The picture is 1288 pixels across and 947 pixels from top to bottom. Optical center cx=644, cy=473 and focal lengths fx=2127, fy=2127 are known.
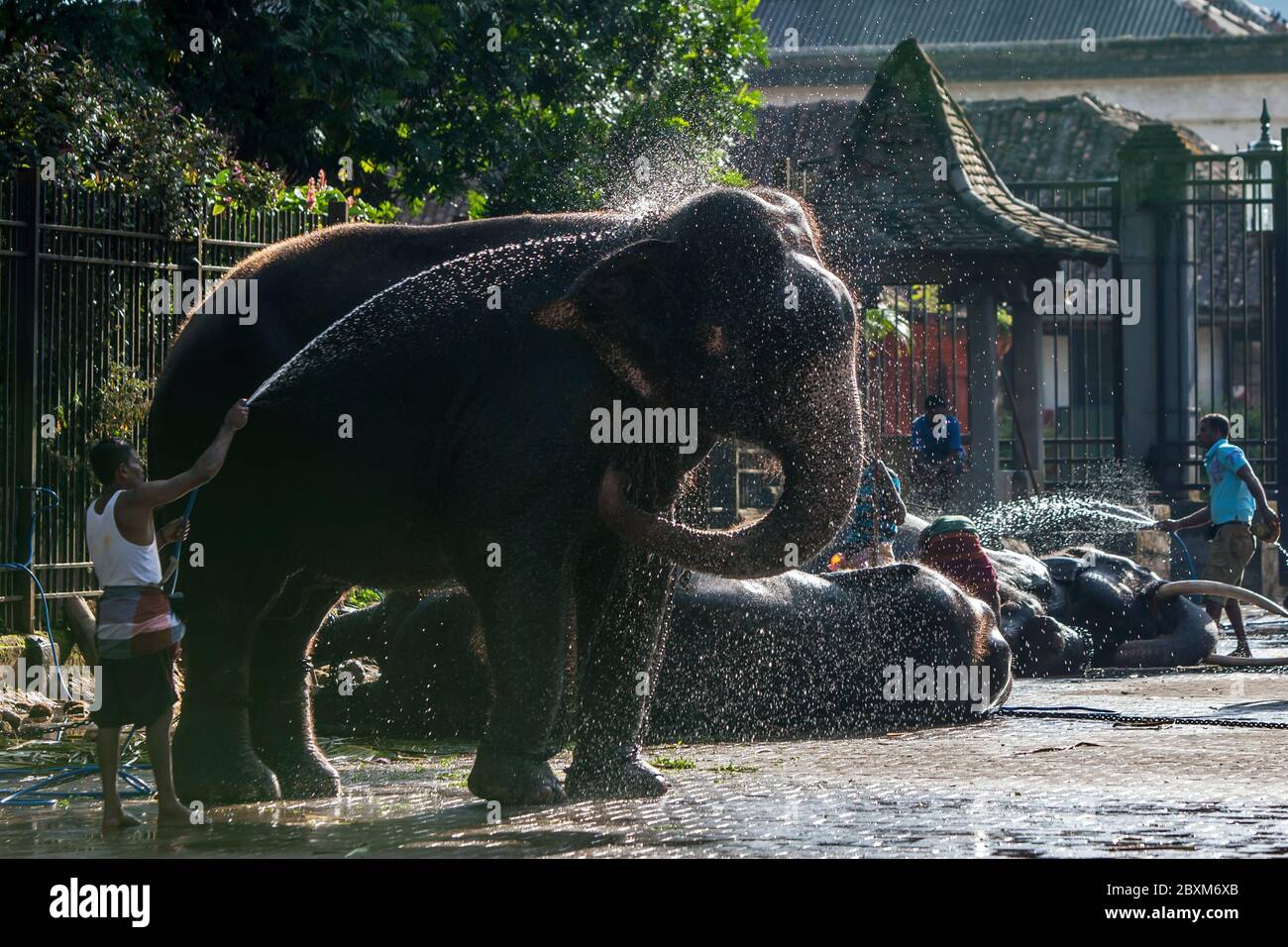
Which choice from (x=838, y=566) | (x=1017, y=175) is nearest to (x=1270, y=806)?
(x=838, y=566)

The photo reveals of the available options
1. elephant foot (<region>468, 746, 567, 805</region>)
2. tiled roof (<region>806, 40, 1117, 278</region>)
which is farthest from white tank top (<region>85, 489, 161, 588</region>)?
tiled roof (<region>806, 40, 1117, 278</region>)

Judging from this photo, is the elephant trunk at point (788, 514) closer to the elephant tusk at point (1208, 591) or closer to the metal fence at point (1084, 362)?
the elephant tusk at point (1208, 591)

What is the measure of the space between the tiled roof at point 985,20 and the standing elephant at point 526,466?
4107 cm

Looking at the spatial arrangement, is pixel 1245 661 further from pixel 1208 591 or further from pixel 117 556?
pixel 117 556

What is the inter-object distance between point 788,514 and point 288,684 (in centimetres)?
231

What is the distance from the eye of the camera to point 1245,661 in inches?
555

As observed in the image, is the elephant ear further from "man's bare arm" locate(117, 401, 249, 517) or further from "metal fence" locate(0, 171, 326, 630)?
"metal fence" locate(0, 171, 326, 630)

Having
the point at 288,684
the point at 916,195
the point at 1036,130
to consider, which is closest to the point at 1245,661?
the point at 916,195

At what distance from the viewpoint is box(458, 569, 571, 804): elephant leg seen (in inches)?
288

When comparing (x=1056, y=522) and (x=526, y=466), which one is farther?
(x=1056, y=522)

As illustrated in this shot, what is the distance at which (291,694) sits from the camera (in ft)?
27.4

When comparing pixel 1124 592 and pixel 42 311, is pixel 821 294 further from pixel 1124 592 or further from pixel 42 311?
pixel 1124 592

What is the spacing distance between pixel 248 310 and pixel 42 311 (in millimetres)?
3577

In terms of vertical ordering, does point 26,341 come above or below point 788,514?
above
